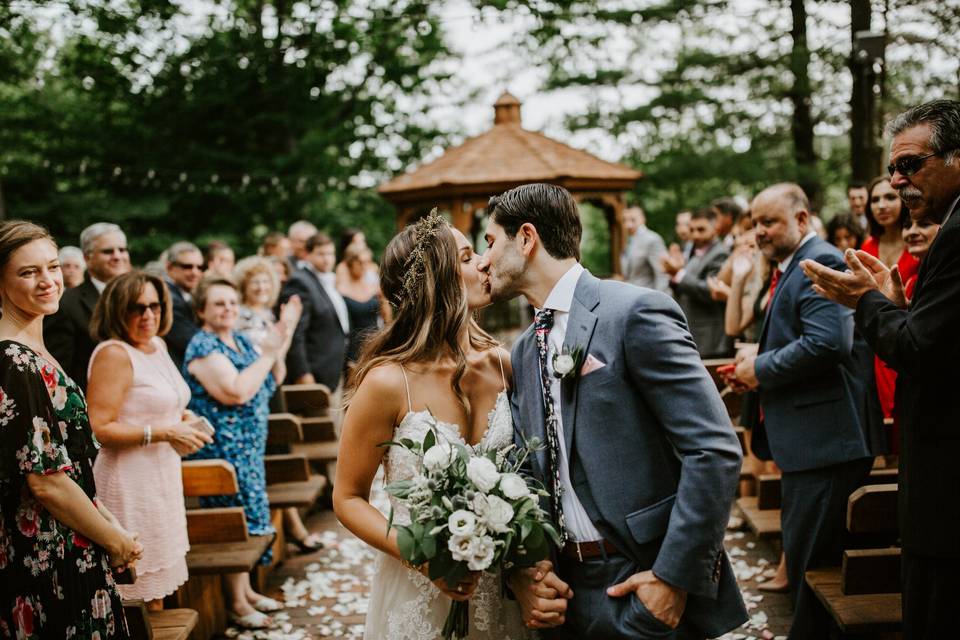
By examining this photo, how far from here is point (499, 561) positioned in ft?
7.60

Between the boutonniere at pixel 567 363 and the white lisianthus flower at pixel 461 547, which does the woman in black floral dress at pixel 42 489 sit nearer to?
the white lisianthus flower at pixel 461 547

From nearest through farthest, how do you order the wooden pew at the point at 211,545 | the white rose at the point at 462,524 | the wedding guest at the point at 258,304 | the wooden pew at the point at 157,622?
the white rose at the point at 462,524 < the wooden pew at the point at 157,622 < the wooden pew at the point at 211,545 < the wedding guest at the point at 258,304

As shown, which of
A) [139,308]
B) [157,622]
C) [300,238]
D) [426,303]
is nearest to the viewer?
[426,303]

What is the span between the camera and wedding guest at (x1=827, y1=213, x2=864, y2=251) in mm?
7172

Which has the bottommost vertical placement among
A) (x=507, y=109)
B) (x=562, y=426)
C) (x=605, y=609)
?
(x=605, y=609)

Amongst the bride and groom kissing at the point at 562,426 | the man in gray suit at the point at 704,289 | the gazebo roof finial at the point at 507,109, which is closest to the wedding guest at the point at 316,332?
the man in gray suit at the point at 704,289

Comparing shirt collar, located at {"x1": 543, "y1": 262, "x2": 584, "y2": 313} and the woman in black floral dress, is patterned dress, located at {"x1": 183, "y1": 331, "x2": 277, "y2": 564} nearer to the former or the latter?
the woman in black floral dress

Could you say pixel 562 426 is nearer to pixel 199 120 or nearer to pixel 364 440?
pixel 364 440

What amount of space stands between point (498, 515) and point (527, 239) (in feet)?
2.98

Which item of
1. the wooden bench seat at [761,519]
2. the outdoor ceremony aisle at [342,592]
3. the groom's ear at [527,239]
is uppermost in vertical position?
the groom's ear at [527,239]

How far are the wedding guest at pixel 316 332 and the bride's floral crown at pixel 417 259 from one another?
520cm

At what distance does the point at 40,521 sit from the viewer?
119 inches

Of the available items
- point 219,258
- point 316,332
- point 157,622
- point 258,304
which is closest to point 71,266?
point 219,258

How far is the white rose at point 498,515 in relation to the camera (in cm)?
224
